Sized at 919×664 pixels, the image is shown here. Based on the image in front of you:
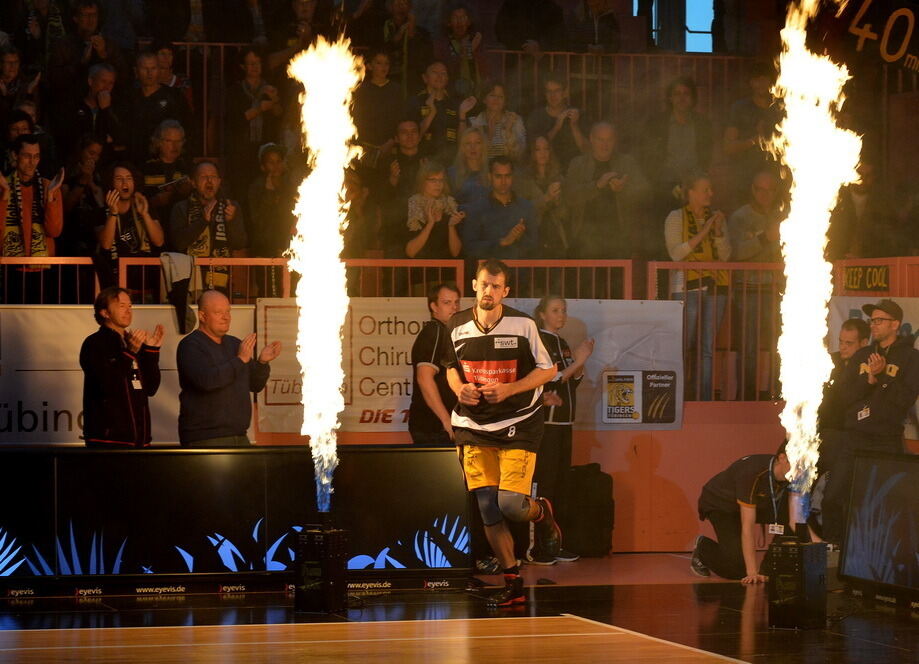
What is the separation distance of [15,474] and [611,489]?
4.97 m

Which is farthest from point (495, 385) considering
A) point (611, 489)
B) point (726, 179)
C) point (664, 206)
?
point (726, 179)

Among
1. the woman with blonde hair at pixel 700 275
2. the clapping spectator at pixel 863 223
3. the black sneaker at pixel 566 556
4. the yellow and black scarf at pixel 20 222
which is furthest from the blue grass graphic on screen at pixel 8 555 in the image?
the clapping spectator at pixel 863 223

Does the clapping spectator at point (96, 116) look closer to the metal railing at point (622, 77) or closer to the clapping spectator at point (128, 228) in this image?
the clapping spectator at point (128, 228)

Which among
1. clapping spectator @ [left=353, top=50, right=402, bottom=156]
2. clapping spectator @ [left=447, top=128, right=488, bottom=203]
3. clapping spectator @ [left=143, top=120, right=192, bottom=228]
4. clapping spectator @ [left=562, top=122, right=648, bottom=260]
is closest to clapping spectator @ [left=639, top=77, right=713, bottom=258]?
clapping spectator @ [left=562, top=122, right=648, bottom=260]

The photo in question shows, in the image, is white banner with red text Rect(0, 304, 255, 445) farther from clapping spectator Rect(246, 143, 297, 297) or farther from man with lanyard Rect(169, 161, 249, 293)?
clapping spectator Rect(246, 143, 297, 297)

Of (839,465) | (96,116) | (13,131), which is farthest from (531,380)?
(96,116)

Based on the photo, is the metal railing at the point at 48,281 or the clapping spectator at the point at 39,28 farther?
the clapping spectator at the point at 39,28

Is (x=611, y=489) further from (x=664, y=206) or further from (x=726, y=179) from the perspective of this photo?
(x=726, y=179)

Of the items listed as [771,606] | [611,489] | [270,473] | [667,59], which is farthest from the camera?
[667,59]

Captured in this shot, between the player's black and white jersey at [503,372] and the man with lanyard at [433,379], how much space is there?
4.39 feet

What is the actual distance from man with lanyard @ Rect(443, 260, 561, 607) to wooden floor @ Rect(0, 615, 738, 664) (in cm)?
89

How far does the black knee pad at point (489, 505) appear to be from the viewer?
32.1 feet

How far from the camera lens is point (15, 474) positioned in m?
10.1

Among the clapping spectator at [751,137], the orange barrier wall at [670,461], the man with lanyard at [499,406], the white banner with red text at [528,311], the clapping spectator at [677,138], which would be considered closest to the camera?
the man with lanyard at [499,406]
